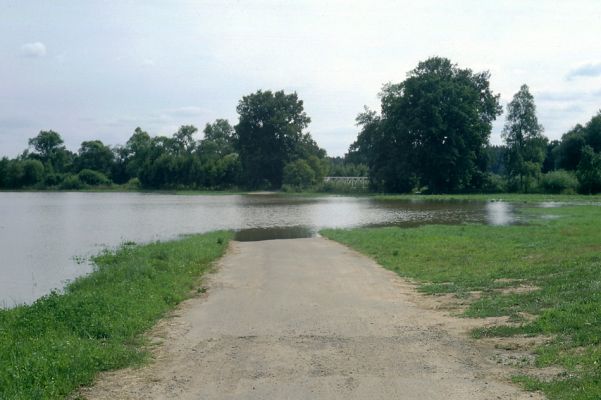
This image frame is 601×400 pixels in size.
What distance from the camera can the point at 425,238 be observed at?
2745cm

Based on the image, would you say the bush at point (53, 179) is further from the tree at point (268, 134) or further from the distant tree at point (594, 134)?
the distant tree at point (594, 134)

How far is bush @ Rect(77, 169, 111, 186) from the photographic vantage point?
466 ft

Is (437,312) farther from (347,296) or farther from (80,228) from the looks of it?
(80,228)

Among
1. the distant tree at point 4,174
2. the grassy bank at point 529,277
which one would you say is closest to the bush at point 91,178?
the distant tree at point 4,174

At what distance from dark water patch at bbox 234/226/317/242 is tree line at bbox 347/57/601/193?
47485mm

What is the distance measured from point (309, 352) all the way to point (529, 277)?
7725 millimetres

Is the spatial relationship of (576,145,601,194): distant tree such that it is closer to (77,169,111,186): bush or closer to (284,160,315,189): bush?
(284,160,315,189): bush

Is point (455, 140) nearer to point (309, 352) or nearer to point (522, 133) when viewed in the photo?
point (522, 133)

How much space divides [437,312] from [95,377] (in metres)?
6.99

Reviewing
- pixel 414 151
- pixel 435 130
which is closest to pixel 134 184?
pixel 414 151

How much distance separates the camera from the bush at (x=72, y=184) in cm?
13838

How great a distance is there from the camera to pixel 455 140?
80.9 meters

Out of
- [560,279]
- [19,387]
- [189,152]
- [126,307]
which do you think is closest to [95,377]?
[19,387]

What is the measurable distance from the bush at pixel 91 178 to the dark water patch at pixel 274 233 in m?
114
